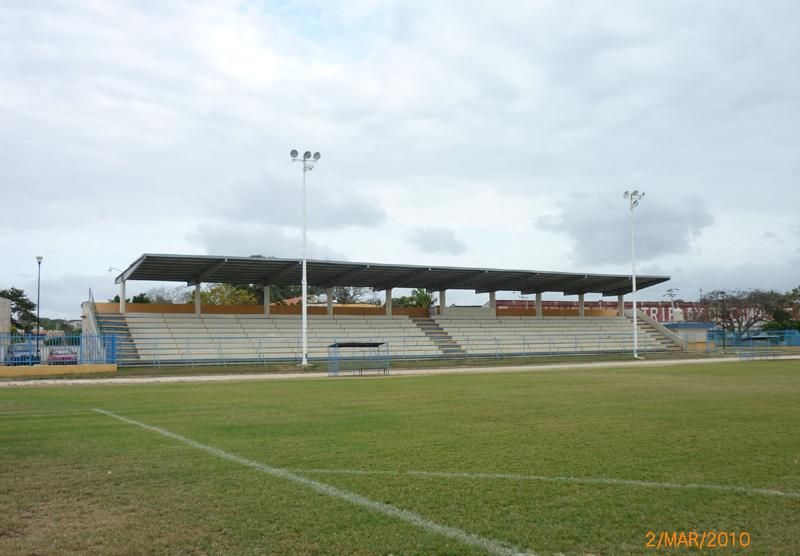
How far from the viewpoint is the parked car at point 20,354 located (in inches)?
1261

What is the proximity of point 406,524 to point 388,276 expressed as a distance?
42.3 m

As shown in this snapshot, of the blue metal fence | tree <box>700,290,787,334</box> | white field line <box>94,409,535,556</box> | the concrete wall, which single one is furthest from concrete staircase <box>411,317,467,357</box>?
tree <box>700,290,787,334</box>

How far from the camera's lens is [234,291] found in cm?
7856

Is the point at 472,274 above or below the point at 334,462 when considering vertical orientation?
above

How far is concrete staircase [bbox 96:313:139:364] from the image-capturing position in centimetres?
3797

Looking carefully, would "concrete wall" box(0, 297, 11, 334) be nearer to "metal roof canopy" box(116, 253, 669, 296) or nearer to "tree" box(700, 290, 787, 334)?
"metal roof canopy" box(116, 253, 669, 296)

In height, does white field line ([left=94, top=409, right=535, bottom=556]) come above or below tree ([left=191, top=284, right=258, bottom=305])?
below

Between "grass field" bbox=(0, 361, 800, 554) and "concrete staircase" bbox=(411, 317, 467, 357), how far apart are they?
3224cm

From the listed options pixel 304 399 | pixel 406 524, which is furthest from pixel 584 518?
pixel 304 399

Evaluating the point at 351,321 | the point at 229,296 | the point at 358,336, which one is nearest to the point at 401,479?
the point at 358,336

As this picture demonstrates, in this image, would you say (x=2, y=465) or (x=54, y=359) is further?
(x=54, y=359)

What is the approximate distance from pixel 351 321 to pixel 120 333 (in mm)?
15953

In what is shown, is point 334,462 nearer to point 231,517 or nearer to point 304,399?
point 231,517

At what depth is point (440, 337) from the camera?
50.5m
